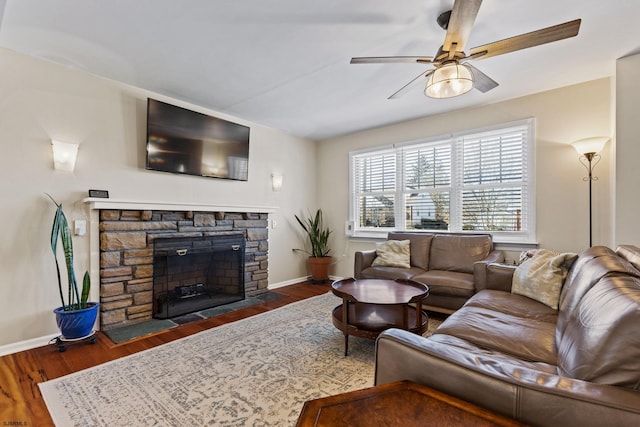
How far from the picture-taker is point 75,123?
109 inches

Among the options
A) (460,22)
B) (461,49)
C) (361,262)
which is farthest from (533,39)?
(361,262)

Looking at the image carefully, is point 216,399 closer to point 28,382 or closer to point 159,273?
point 28,382

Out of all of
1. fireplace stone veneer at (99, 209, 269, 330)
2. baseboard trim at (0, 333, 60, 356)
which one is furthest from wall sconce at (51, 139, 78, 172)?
baseboard trim at (0, 333, 60, 356)

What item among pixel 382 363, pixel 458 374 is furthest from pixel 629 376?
pixel 382 363

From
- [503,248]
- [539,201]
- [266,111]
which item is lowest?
[503,248]

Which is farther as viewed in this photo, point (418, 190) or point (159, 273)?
point (418, 190)

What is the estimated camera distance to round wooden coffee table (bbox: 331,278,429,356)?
7.34 ft

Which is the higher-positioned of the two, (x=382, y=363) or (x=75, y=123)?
(x=75, y=123)

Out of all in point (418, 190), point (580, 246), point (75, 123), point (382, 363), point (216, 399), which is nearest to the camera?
point (382, 363)

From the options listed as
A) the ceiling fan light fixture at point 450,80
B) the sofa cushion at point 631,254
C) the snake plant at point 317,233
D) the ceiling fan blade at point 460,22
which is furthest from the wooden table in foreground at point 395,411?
the snake plant at point 317,233

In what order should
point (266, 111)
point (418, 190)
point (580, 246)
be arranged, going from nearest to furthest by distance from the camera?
point (580, 246), point (266, 111), point (418, 190)

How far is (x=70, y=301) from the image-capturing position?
8.55 feet

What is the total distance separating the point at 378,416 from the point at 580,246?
11.6 ft

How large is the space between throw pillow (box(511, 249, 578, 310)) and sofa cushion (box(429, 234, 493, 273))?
93 cm
